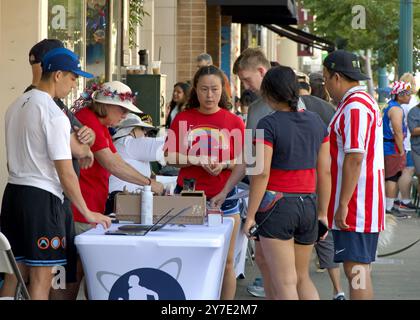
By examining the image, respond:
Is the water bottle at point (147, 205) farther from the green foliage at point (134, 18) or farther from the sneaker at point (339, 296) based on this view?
the green foliage at point (134, 18)

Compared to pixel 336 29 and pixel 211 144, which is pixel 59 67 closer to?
pixel 211 144

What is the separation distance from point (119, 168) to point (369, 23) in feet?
90.3

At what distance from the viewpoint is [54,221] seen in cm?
605

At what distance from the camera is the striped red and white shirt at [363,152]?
21.5ft

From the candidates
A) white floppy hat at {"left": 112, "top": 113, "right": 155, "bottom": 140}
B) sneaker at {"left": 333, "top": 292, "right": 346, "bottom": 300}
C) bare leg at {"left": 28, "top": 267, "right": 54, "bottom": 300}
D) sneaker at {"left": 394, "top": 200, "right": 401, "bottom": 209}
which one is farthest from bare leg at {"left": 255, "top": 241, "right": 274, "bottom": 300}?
sneaker at {"left": 394, "top": 200, "right": 401, "bottom": 209}

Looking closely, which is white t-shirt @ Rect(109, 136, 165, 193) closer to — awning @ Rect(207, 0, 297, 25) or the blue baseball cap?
the blue baseball cap

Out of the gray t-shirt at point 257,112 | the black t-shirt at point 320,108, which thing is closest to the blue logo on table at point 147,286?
the gray t-shirt at point 257,112

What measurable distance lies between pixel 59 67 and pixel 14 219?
3.06 ft

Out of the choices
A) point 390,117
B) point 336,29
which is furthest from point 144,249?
point 336,29

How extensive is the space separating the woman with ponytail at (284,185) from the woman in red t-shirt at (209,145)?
101cm

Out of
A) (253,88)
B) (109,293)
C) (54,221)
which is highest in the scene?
(253,88)

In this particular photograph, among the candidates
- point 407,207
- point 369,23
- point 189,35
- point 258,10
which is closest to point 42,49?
point 407,207

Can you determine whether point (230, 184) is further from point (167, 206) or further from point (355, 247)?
point (355, 247)

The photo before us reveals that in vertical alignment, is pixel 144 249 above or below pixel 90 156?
below
